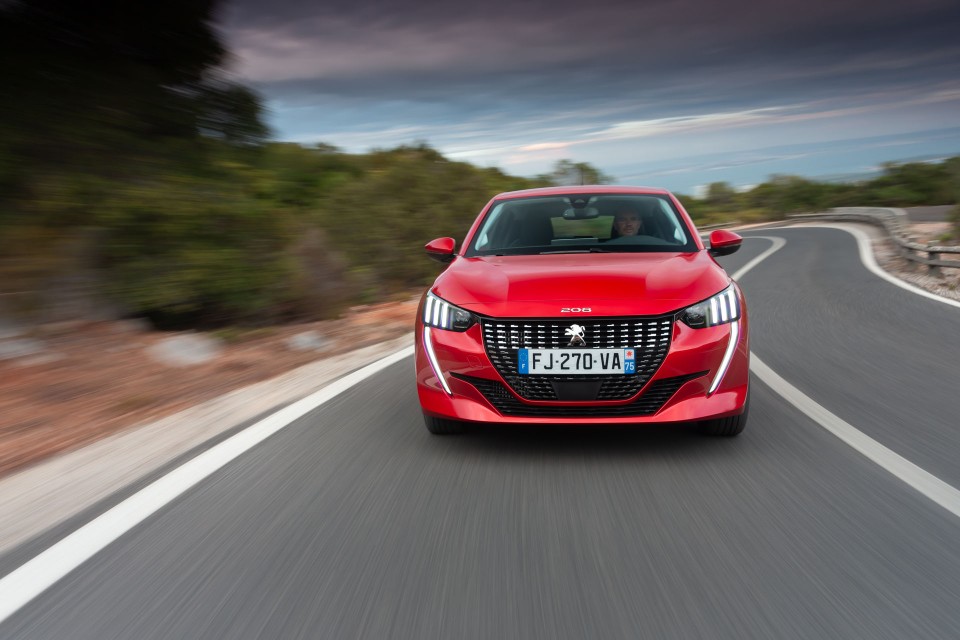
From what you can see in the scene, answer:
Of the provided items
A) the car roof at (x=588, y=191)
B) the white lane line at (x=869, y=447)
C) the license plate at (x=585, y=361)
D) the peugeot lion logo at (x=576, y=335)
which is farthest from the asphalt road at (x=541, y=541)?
the car roof at (x=588, y=191)

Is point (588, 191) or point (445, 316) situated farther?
point (588, 191)

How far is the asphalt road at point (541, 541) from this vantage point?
2883 millimetres

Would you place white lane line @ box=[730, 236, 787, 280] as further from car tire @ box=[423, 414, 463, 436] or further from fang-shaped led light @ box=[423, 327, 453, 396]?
fang-shaped led light @ box=[423, 327, 453, 396]

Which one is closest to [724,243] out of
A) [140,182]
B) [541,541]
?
[541,541]

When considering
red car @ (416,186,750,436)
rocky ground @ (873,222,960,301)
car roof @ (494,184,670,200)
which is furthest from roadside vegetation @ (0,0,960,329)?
rocky ground @ (873,222,960,301)

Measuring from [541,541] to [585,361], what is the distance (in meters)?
1.25

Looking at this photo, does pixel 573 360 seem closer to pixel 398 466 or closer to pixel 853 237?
pixel 398 466

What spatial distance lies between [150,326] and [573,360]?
558cm

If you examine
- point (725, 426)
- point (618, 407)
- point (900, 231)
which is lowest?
point (900, 231)

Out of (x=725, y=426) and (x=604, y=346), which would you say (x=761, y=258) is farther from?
(x=604, y=346)

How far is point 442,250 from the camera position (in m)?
6.15

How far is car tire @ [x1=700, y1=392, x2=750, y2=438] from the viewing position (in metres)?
4.96

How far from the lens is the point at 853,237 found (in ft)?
105

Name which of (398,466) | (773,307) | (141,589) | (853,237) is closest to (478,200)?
(773,307)
